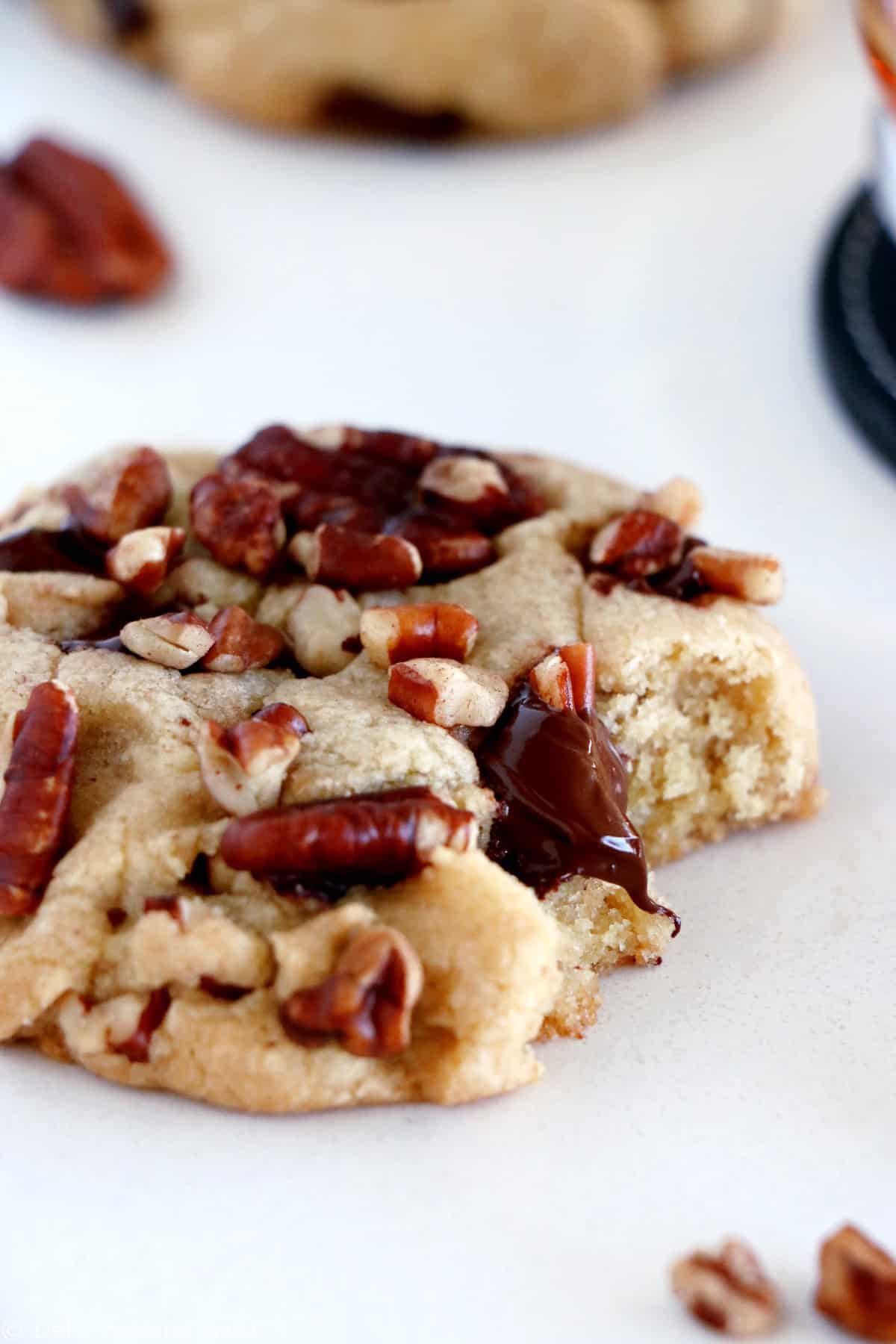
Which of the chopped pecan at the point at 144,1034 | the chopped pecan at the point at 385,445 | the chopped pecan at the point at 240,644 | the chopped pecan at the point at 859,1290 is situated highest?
the chopped pecan at the point at 385,445

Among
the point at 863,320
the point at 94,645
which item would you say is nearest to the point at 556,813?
the point at 94,645

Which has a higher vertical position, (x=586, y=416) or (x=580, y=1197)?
(x=586, y=416)

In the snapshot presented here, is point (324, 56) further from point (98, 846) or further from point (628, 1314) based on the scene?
point (628, 1314)

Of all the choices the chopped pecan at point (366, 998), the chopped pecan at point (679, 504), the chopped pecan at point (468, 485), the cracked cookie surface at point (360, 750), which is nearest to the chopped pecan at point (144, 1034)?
the cracked cookie surface at point (360, 750)

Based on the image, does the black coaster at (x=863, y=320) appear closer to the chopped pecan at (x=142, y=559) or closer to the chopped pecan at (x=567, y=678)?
the chopped pecan at (x=567, y=678)

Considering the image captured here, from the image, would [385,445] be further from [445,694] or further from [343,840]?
[343,840]

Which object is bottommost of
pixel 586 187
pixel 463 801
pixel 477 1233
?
pixel 477 1233

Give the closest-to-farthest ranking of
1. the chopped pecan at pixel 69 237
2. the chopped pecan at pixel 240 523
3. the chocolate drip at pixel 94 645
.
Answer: the chocolate drip at pixel 94 645
the chopped pecan at pixel 240 523
the chopped pecan at pixel 69 237

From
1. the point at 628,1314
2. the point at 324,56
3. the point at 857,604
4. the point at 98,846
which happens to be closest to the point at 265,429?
the point at 98,846
